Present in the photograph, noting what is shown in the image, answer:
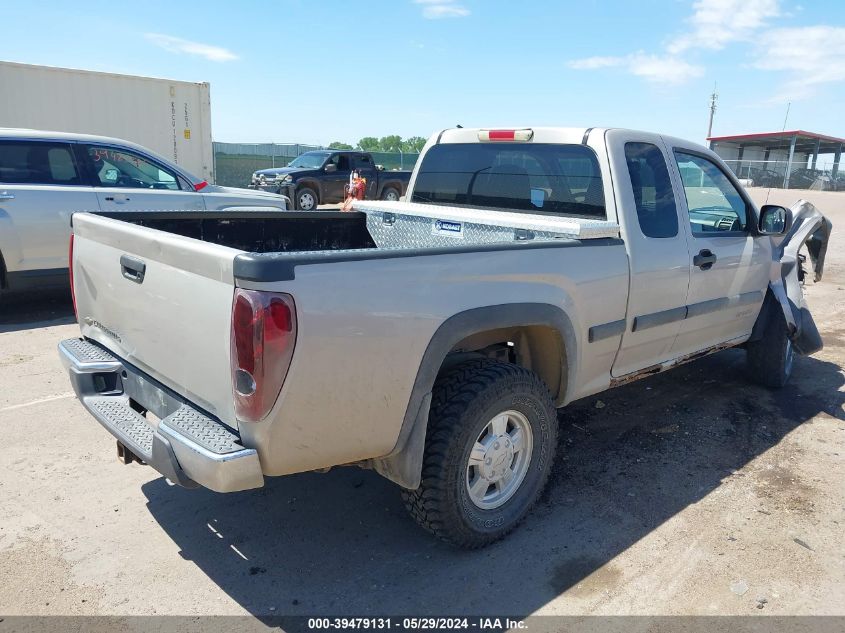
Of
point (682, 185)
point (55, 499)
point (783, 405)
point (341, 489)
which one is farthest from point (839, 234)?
point (55, 499)

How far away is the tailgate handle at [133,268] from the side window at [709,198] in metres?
3.22

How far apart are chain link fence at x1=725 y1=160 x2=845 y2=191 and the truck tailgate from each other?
40.7 m

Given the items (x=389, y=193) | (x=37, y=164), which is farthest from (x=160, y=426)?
(x=389, y=193)

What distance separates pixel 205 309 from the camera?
2.43m

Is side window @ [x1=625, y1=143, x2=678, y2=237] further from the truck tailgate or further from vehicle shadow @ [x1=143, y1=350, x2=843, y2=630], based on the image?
the truck tailgate

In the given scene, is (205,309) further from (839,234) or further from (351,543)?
(839,234)

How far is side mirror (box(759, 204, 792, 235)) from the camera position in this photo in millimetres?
4621

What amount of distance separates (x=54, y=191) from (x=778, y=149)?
6094 centimetres

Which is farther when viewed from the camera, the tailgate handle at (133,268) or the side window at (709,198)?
the side window at (709,198)

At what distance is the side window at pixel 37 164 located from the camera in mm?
6820

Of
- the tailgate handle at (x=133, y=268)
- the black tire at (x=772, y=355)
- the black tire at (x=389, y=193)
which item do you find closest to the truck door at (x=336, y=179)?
the black tire at (x=389, y=193)

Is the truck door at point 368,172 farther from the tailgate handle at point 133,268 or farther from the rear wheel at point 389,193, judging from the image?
the tailgate handle at point 133,268

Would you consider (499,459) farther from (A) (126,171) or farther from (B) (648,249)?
(A) (126,171)

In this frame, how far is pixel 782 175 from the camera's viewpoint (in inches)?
1628
